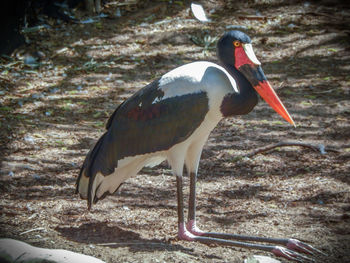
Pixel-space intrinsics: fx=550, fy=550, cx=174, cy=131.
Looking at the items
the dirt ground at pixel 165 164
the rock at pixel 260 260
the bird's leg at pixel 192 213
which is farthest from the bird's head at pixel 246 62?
the rock at pixel 260 260

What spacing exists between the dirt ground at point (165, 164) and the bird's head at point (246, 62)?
3.05ft

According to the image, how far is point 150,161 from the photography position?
431 centimetres

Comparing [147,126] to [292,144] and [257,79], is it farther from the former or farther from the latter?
[292,144]

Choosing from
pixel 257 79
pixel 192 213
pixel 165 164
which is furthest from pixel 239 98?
pixel 165 164

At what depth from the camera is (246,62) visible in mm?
4047

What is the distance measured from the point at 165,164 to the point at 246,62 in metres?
1.68

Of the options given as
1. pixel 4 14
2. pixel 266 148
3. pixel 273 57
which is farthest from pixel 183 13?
pixel 266 148

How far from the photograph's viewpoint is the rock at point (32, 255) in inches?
118

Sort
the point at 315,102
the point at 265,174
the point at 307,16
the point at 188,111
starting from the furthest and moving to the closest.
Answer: the point at 307,16 < the point at 315,102 < the point at 265,174 < the point at 188,111

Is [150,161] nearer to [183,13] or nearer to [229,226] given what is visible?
[229,226]

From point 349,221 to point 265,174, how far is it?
105 centimetres

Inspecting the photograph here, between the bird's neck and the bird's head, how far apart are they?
0.04m

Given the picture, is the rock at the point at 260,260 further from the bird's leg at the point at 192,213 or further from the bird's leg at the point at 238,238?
the bird's leg at the point at 192,213

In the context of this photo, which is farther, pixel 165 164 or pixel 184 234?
pixel 165 164
